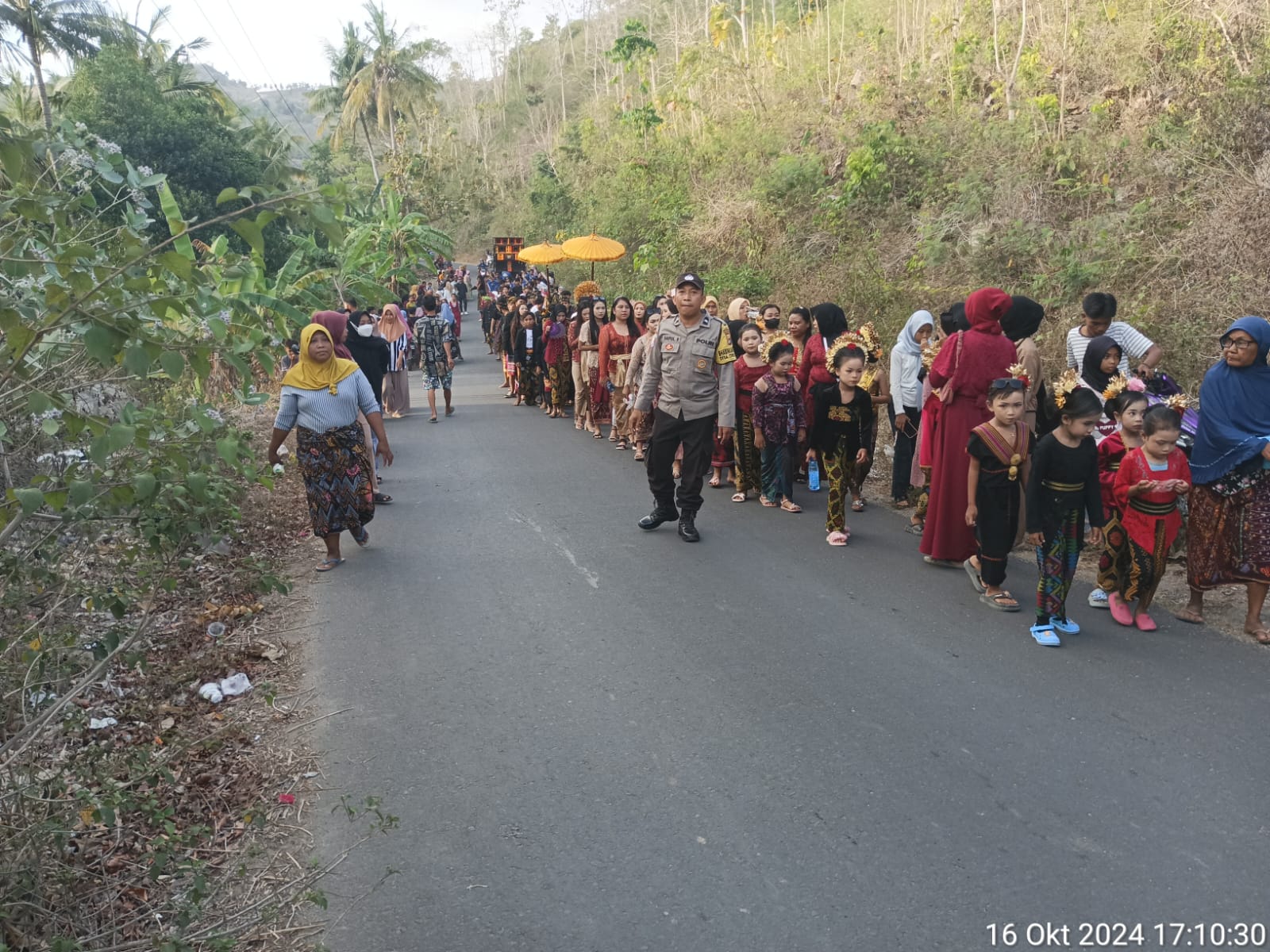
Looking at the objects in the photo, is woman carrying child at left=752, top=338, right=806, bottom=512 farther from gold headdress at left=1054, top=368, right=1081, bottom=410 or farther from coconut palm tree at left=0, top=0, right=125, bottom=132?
coconut palm tree at left=0, top=0, right=125, bottom=132

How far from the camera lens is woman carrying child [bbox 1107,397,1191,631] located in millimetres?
5934

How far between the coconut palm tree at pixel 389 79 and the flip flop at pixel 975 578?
4950 cm

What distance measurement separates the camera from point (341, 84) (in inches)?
2144

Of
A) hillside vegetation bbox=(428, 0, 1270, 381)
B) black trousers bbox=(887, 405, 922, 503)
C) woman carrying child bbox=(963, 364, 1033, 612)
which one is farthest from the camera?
hillside vegetation bbox=(428, 0, 1270, 381)

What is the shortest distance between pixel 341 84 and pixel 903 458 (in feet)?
172

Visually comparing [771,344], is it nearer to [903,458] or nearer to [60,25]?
[903,458]

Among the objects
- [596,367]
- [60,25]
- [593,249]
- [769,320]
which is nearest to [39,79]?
[60,25]

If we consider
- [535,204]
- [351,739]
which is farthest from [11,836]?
[535,204]

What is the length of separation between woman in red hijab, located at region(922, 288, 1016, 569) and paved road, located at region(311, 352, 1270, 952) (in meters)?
0.29

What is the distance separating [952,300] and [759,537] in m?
6.46

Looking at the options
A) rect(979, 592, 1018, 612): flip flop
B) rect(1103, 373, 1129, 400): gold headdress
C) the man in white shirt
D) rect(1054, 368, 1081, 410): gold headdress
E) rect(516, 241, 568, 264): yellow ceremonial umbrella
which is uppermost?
rect(516, 241, 568, 264): yellow ceremonial umbrella

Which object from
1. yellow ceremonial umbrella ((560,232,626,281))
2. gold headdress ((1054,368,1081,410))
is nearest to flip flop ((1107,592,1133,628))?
gold headdress ((1054,368,1081,410))

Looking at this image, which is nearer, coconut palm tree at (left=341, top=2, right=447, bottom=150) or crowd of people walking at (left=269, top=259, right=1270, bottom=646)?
crowd of people walking at (left=269, top=259, right=1270, bottom=646)

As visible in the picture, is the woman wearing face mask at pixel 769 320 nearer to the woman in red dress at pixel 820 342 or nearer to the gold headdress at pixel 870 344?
the woman in red dress at pixel 820 342
